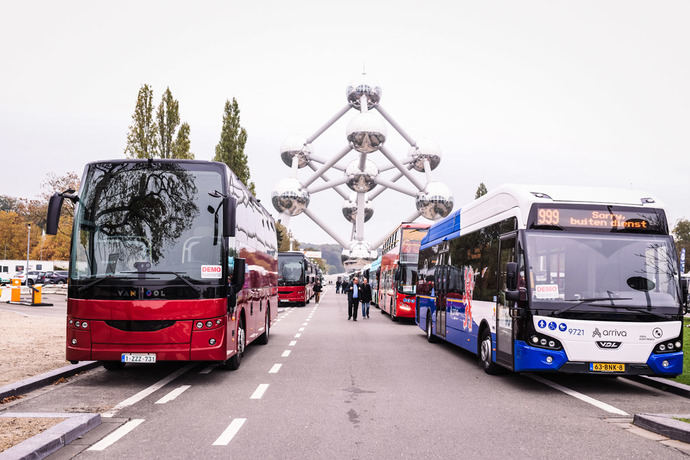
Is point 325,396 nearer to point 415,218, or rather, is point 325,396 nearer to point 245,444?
point 245,444

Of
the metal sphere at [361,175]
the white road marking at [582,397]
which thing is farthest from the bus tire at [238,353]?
A: the metal sphere at [361,175]

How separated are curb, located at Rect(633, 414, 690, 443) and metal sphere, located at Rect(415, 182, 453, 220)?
59.1 meters

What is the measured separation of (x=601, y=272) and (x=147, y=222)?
6.31 m

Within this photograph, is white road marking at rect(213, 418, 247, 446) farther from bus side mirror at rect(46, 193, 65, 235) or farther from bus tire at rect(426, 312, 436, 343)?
bus tire at rect(426, 312, 436, 343)

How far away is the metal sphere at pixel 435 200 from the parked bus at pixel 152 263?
56.8 m

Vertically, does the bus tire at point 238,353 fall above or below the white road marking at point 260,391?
above

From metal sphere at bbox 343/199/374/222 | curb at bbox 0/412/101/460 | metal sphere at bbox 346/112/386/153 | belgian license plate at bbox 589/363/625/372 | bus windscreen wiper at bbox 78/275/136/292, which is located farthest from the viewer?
metal sphere at bbox 343/199/374/222

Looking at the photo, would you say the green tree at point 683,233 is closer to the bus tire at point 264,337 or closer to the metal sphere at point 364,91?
the metal sphere at point 364,91

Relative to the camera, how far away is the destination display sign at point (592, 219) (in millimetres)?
9391

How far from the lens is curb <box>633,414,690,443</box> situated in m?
6.44

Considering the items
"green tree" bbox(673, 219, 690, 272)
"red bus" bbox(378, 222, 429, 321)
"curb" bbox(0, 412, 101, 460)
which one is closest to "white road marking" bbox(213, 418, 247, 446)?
"curb" bbox(0, 412, 101, 460)

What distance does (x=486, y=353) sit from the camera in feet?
36.6

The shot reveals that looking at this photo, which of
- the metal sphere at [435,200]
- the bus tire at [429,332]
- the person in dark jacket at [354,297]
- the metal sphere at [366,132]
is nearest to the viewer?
the bus tire at [429,332]

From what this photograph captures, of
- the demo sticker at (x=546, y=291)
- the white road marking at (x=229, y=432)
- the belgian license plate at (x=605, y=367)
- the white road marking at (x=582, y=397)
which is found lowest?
the white road marking at (x=582, y=397)
